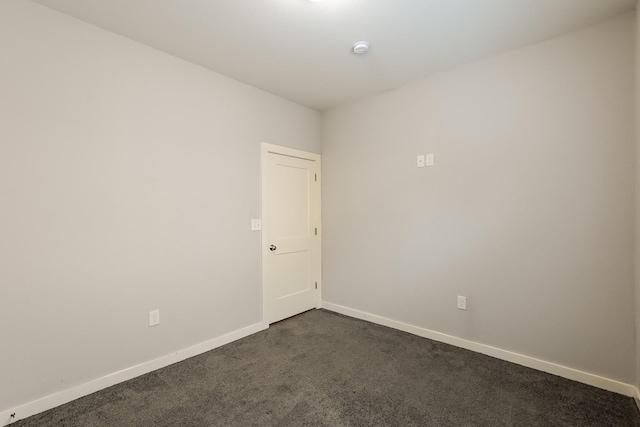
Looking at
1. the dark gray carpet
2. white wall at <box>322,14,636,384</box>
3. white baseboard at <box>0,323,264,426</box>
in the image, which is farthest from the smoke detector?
white baseboard at <box>0,323,264,426</box>

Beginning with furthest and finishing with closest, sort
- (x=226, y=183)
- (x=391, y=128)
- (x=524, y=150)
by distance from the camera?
(x=391, y=128)
(x=226, y=183)
(x=524, y=150)

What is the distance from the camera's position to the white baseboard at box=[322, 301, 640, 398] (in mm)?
2012

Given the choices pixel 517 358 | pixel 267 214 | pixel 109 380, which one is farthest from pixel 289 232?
pixel 517 358

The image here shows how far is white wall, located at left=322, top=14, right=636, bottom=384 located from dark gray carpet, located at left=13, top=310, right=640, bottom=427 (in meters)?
0.34

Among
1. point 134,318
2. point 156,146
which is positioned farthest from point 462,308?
point 156,146

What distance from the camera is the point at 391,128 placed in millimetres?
3225

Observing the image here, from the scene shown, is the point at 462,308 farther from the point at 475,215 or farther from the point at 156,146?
the point at 156,146

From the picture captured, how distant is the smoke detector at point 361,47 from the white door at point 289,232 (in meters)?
1.36

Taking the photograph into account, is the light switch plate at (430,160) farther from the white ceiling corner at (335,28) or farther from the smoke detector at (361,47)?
the smoke detector at (361,47)

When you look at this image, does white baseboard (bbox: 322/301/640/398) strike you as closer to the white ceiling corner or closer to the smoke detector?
the white ceiling corner

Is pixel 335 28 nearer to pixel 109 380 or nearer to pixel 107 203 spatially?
pixel 107 203

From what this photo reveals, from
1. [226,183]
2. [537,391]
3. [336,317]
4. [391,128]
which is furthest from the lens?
[336,317]

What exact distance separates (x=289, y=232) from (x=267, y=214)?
16.2 inches

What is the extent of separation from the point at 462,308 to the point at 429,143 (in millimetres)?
1625
